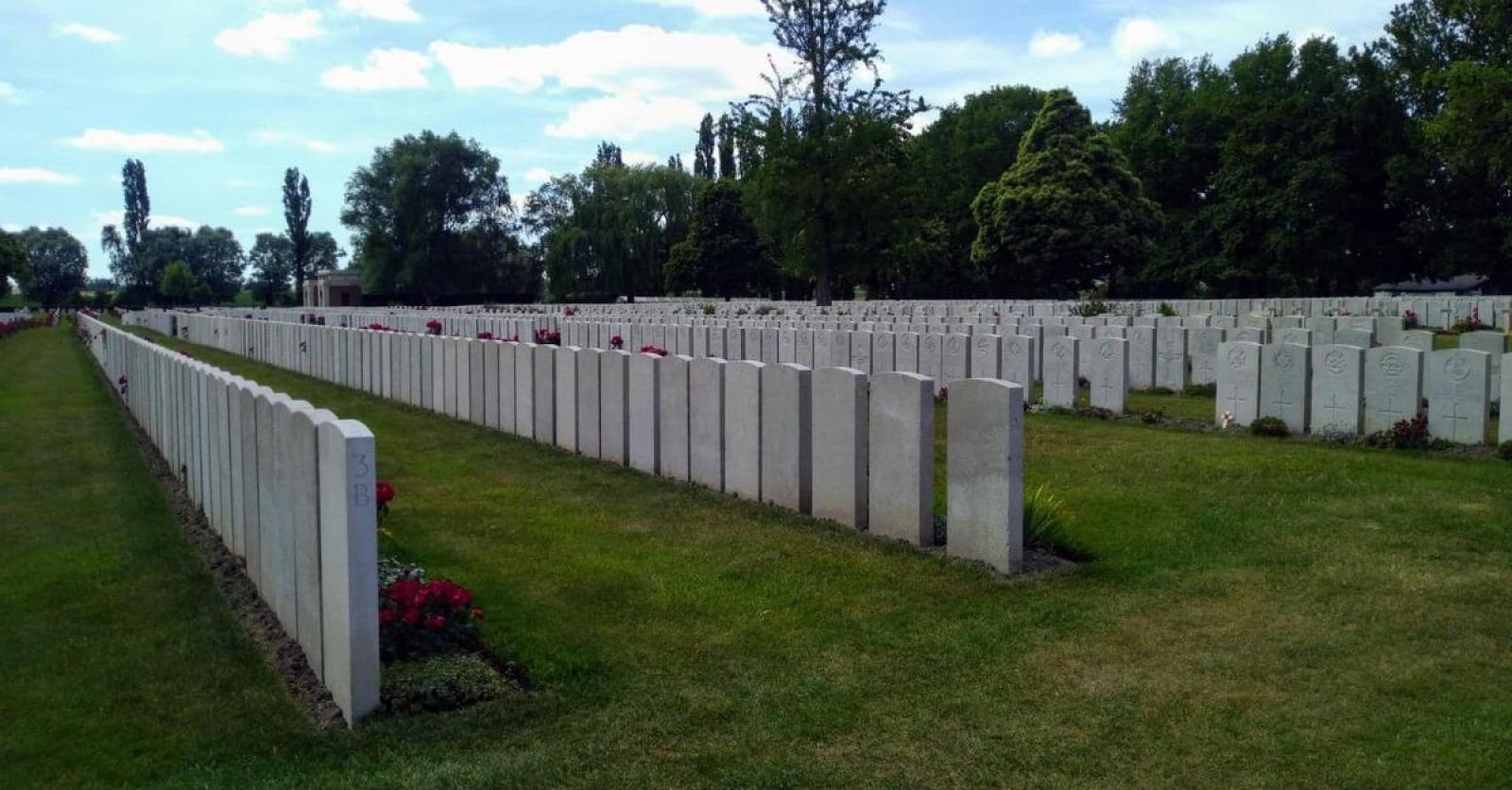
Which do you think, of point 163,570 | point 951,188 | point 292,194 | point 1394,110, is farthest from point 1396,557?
point 292,194

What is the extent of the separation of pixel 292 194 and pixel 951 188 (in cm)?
6212

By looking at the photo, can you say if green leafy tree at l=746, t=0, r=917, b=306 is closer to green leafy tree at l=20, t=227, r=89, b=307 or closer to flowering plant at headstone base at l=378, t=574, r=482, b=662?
flowering plant at headstone base at l=378, t=574, r=482, b=662

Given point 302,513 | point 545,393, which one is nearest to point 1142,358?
point 545,393

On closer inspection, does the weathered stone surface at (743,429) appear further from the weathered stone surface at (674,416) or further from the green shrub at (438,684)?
the green shrub at (438,684)

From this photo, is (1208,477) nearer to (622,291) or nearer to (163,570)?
(163,570)

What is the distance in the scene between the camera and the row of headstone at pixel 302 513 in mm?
4914

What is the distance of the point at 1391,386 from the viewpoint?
1185 centimetres

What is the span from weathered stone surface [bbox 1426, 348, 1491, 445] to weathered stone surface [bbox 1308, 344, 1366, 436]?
0.65 meters

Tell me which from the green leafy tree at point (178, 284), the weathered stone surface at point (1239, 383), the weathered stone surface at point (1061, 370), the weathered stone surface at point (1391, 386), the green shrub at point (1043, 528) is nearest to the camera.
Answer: the green shrub at point (1043, 528)

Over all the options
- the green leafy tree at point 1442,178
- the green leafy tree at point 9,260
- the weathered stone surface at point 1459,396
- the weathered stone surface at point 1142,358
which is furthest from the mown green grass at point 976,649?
the green leafy tree at point 9,260

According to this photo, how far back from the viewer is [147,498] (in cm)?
1030

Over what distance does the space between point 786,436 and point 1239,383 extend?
6.81 metres

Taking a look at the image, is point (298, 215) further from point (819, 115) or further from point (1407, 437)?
point (1407, 437)

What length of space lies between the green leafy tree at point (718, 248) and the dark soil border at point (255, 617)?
2346 inches
